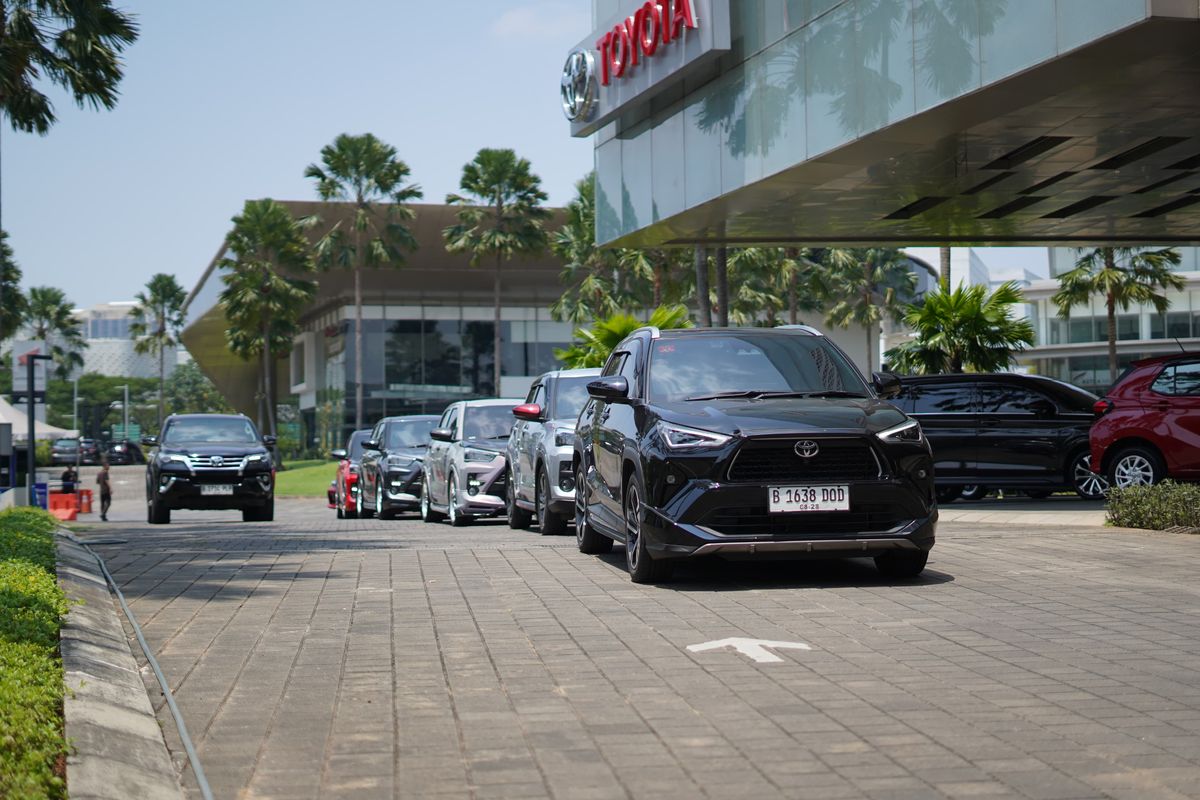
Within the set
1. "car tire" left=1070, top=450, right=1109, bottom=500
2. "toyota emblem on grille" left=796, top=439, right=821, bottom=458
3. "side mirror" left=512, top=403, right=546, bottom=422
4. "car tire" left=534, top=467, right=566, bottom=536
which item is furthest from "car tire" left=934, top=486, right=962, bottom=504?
"toyota emblem on grille" left=796, top=439, right=821, bottom=458

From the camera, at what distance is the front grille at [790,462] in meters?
9.31

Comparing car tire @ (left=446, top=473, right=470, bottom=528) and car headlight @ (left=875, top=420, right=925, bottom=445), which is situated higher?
car headlight @ (left=875, top=420, right=925, bottom=445)

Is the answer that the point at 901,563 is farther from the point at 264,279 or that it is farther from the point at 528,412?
the point at 264,279

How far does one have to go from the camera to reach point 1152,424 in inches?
681

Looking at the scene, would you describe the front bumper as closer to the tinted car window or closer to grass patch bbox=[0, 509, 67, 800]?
grass patch bbox=[0, 509, 67, 800]

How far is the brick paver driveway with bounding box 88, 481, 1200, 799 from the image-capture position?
4.85 meters

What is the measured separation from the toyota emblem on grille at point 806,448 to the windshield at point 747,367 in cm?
102

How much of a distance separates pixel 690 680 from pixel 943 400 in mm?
14758

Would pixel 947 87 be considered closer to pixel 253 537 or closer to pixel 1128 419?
pixel 1128 419

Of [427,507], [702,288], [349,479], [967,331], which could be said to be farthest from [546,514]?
[702,288]

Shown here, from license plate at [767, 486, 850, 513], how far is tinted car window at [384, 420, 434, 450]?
1638 centimetres

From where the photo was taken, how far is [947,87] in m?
18.9

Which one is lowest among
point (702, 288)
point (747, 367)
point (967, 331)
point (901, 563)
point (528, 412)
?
point (901, 563)

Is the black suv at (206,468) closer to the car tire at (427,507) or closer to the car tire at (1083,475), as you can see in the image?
the car tire at (427,507)
